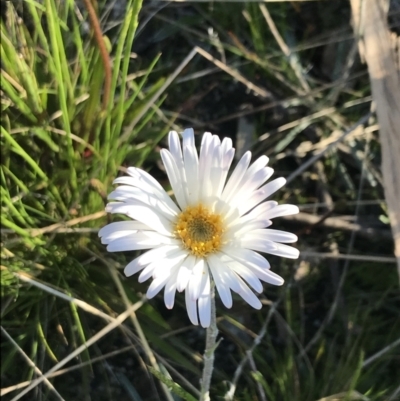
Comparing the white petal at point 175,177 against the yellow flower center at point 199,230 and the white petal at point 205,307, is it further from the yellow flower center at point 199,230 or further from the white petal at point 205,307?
the white petal at point 205,307

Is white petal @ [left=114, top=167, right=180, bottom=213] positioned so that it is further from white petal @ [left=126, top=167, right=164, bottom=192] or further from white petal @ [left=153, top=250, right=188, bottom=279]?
white petal @ [left=153, top=250, right=188, bottom=279]

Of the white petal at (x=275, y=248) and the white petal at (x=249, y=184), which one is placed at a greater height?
the white petal at (x=249, y=184)

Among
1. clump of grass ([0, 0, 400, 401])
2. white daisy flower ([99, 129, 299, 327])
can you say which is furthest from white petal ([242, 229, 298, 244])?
clump of grass ([0, 0, 400, 401])

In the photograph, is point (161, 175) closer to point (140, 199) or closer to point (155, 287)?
point (140, 199)

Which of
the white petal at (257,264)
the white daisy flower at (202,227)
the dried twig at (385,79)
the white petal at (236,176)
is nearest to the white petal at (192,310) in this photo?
the white daisy flower at (202,227)

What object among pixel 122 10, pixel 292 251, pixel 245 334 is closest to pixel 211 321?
pixel 292 251

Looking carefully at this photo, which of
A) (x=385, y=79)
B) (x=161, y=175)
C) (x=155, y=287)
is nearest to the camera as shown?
(x=155, y=287)

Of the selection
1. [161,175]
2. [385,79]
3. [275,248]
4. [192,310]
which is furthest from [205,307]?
[385,79]
